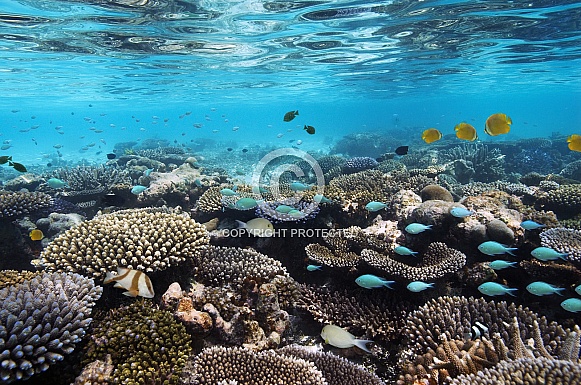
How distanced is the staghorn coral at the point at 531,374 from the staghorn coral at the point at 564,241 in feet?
10.2

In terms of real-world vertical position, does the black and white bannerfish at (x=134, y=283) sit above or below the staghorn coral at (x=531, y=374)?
above

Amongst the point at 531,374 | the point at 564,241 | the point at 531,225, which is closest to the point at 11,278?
the point at 531,374

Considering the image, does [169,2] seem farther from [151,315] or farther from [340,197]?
[151,315]

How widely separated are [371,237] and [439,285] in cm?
163

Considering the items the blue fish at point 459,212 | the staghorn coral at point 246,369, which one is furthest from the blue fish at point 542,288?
the staghorn coral at point 246,369

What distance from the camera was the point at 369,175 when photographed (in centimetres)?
1020

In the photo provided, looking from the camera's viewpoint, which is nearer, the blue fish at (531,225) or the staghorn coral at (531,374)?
the staghorn coral at (531,374)

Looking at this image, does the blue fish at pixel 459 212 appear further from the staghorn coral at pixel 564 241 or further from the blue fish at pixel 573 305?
the blue fish at pixel 573 305

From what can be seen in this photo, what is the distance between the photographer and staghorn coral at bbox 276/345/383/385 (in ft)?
14.6

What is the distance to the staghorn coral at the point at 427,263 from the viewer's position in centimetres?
552

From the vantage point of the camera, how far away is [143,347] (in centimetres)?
400

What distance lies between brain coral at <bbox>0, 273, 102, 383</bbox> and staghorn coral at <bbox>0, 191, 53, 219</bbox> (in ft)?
16.6

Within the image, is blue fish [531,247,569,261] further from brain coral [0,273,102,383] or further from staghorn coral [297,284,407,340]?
brain coral [0,273,102,383]

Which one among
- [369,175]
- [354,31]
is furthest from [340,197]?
[354,31]
